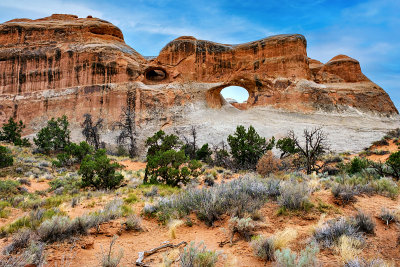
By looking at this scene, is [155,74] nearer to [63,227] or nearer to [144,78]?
[144,78]

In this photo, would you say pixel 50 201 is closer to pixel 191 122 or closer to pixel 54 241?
pixel 54 241

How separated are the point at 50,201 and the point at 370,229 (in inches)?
307

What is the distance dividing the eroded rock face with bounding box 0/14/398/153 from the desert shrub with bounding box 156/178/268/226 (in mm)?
27407

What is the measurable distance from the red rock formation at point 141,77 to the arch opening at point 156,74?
0.28 metres

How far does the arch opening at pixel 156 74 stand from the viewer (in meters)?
36.8

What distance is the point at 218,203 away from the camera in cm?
471

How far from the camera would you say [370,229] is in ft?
11.4

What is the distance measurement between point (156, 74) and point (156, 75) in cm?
23

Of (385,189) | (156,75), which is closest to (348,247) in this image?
(385,189)

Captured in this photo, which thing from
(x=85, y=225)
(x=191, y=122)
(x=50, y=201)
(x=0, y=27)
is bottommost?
(x=50, y=201)

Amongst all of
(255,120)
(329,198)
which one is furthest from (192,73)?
(329,198)

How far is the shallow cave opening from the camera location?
3701cm

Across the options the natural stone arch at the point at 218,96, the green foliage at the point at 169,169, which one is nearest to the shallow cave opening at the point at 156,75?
the natural stone arch at the point at 218,96

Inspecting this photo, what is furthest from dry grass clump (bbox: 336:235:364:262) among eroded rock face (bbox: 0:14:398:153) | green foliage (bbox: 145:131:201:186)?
eroded rock face (bbox: 0:14:398:153)
